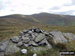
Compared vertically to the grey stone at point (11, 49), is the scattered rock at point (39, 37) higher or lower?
higher

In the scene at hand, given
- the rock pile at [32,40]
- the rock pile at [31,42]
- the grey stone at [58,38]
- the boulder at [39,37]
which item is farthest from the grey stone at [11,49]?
the grey stone at [58,38]

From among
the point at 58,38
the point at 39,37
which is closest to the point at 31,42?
the point at 39,37

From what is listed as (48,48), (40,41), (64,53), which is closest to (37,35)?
(40,41)

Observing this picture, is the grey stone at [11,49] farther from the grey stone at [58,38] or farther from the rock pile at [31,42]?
the grey stone at [58,38]

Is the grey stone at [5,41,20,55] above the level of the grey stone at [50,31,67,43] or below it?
below

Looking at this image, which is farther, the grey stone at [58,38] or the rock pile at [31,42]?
the grey stone at [58,38]

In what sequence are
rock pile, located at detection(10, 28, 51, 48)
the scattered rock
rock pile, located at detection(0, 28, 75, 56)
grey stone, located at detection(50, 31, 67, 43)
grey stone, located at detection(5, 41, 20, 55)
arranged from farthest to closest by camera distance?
grey stone, located at detection(50, 31, 67, 43) < the scattered rock < rock pile, located at detection(10, 28, 51, 48) < rock pile, located at detection(0, 28, 75, 56) < grey stone, located at detection(5, 41, 20, 55)

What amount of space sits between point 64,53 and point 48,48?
1.81 meters

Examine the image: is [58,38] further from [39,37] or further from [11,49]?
[11,49]

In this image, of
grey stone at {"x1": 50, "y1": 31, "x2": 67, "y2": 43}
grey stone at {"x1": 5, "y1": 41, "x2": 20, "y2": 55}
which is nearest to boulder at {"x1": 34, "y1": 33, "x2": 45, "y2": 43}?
grey stone at {"x1": 50, "y1": 31, "x2": 67, "y2": 43}

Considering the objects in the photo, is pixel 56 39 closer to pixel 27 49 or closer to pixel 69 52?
pixel 69 52

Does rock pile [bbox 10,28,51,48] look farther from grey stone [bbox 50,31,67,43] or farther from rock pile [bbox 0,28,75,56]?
grey stone [bbox 50,31,67,43]

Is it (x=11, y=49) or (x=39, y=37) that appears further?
(x=39, y=37)

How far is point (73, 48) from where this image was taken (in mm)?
16859
